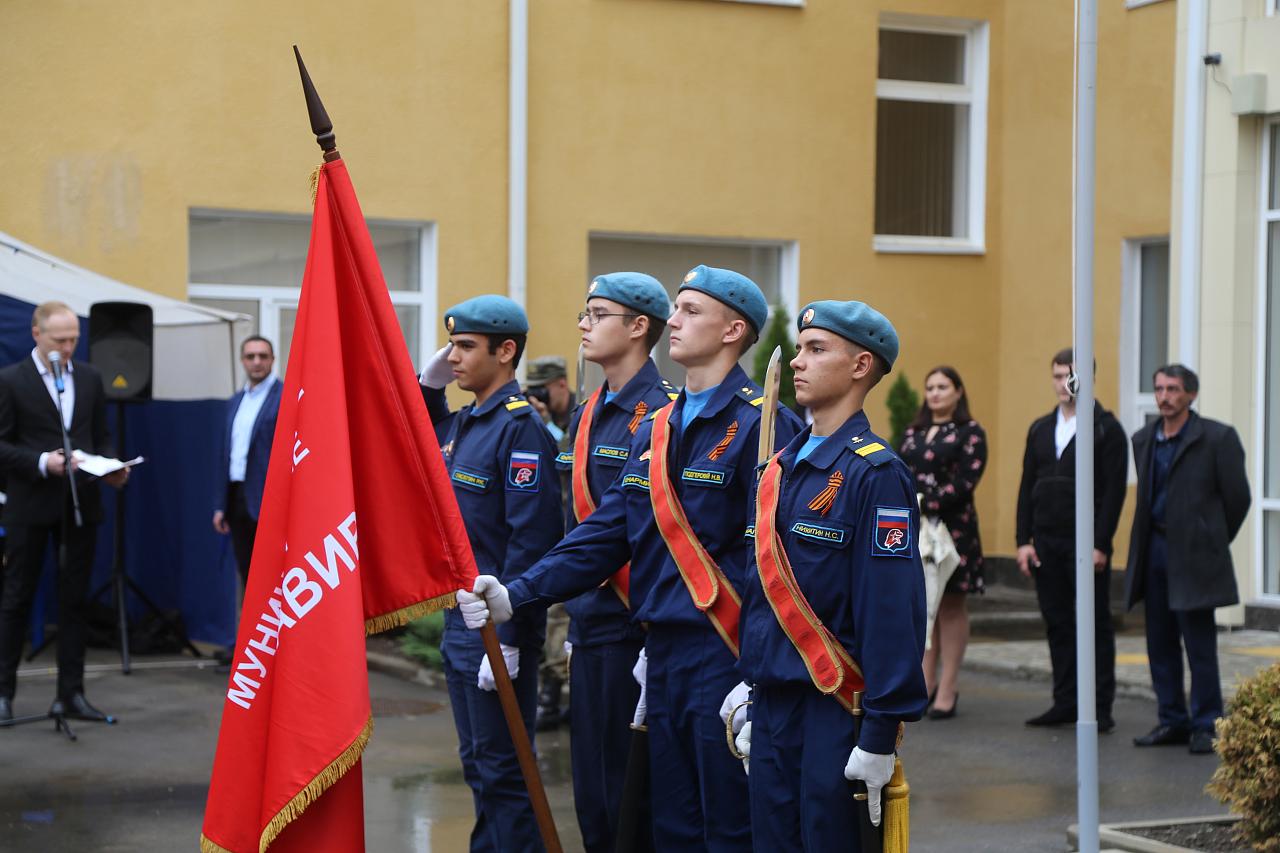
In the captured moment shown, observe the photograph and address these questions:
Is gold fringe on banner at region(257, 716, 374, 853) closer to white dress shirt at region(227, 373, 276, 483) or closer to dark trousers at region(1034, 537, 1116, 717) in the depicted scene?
dark trousers at region(1034, 537, 1116, 717)

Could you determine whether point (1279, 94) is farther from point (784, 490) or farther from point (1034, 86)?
point (784, 490)

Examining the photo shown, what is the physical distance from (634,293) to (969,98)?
39.8 ft

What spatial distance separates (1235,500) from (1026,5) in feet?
28.4

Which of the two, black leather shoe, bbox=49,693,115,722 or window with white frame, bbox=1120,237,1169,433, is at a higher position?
window with white frame, bbox=1120,237,1169,433

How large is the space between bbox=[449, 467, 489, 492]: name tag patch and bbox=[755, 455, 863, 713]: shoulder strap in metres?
1.59

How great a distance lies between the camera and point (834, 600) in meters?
4.44

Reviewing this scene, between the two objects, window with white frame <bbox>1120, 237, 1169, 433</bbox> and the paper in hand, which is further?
window with white frame <bbox>1120, 237, 1169, 433</bbox>

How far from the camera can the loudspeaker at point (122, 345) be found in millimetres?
11062

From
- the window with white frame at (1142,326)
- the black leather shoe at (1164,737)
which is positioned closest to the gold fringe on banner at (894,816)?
the black leather shoe at (1164,737)

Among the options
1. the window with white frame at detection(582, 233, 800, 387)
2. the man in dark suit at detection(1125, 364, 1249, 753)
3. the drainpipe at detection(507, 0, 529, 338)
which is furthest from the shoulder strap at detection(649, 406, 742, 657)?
the window with white frame at detection(582, 233, 800, 387)

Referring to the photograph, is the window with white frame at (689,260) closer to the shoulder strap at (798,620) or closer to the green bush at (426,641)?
the green bush at (426,641)

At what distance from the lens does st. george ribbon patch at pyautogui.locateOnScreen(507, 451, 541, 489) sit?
586 cm

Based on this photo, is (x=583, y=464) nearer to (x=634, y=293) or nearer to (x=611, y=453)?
(x=611, y=453)

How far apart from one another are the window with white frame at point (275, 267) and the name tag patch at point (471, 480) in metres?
8.53
